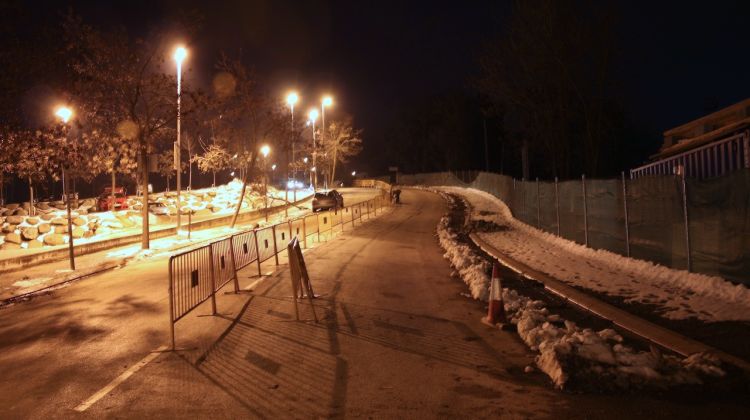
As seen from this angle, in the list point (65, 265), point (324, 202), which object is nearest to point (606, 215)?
point (65, 265)

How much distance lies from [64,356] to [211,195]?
3990 cm

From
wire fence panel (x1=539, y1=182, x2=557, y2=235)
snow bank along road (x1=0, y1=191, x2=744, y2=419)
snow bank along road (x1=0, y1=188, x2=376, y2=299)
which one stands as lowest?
snow bank along road (x1=0, y1=191, x2=744, y2=419)

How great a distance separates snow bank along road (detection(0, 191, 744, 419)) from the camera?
6016 mm

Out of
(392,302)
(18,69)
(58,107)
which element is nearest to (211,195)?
(58,107)

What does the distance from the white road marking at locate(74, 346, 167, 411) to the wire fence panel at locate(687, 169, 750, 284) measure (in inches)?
360

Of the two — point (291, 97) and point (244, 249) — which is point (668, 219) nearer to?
point (244, 249)

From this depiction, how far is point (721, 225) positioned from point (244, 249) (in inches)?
373

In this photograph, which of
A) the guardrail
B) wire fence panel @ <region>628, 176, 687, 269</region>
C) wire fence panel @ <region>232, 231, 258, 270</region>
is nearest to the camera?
the guardrail

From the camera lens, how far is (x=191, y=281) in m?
9.98

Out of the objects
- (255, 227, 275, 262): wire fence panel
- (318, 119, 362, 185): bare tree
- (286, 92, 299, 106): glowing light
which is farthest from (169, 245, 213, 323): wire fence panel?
(318, 119, 362, 185): bare tree

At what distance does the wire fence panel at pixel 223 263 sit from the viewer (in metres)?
12.1

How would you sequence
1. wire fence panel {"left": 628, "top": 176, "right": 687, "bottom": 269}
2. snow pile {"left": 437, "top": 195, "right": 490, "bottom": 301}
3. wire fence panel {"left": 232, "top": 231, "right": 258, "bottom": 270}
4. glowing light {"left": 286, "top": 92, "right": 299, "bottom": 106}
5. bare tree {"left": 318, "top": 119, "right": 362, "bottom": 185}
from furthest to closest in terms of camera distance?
bare tree {"left": 318, "top": 119, "right": 362, "bottom": 185} → glowing light {"left": 286, "top": 92, "right": 299, "bottom": 106} → wire fence panel {"left": 232, "top": 231, "right": 258, "bottom": 270} → wire fence panel {"left": 628, "top": 176, "right": 687, "bottom": 269} → snow pile {"left": 437, "top": 195, "right": 490, "bottom": 301}

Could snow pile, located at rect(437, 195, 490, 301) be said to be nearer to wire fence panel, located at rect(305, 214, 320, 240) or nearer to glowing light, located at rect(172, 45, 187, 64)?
wire fence panel, located at rect(305, 214, 320, 240)

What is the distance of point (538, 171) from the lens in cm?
7362
